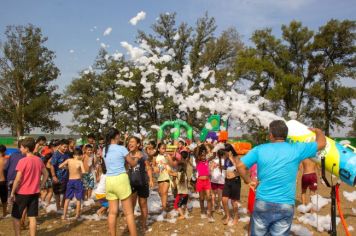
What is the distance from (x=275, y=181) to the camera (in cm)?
411

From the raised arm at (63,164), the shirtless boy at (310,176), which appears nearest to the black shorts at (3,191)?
the raised arm at (63,164)

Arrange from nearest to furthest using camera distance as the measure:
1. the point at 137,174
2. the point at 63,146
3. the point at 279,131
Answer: the point at 279,131 < the point at 137,174 < the point at 63,146

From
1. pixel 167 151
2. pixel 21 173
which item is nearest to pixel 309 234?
pixel 167 151

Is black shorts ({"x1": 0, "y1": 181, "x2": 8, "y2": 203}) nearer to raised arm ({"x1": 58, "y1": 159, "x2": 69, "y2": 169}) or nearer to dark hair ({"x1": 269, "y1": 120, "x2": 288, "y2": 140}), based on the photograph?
raised arm ({"x1": 58, "y1": 159, "x2": 69, "y2": 169})

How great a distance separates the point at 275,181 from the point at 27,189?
4.37 meters

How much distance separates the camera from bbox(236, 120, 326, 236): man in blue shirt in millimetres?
4070

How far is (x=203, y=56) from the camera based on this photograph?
115 feet

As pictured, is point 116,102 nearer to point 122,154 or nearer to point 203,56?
point 203,56

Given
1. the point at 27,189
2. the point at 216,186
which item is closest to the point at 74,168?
the point at 27,189

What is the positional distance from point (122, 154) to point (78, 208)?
3.09 m

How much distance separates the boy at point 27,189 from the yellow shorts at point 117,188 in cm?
135

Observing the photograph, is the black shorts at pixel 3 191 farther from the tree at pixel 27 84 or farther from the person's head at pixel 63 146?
the tree at pixel 27 84

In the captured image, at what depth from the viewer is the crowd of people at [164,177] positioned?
411 centimetres

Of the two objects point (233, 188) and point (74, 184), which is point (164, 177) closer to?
point (233, 188)
